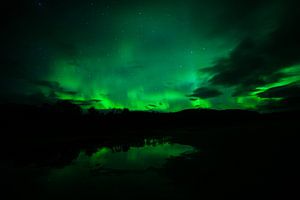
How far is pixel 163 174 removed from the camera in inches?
495

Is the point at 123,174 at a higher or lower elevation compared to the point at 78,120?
lower

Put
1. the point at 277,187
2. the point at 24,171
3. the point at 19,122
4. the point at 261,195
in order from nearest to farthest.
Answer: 1. the point at 261,195
2. the point at 277,187
3. the point at 24,171
4. the point at 19,122

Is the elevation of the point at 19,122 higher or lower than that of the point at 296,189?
higher

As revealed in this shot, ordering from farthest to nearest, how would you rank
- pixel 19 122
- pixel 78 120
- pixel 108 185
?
1. pixel 78 120
2. pixel 19 122
3. pixel 108 185

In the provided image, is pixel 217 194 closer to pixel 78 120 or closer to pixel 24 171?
pixel 24 171

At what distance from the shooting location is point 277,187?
9227 mm

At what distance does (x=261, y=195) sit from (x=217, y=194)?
7.64 ft

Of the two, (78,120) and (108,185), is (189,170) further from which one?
(78,120)

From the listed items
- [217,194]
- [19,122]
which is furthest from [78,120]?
[217,194]

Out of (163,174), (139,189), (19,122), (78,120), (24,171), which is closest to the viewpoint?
(139,189)

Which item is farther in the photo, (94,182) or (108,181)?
(108,181)

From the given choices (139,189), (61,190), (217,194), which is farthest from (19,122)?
(217,194)

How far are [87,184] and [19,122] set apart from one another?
7403 centimetres

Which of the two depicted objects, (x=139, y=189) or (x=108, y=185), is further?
(x=108, y=185)
